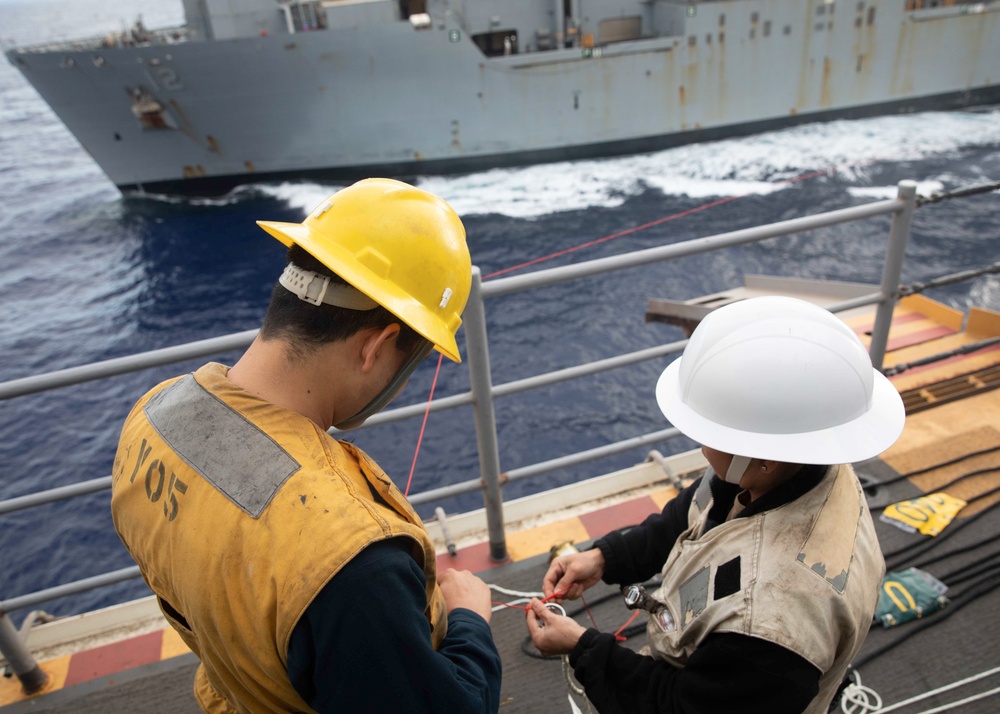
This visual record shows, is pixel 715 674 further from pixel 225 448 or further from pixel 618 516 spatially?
Result: pixel 618 516

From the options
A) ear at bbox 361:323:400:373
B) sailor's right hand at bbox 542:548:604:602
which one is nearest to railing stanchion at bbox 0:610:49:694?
sailor's right hand at bbox 542:548:604:602

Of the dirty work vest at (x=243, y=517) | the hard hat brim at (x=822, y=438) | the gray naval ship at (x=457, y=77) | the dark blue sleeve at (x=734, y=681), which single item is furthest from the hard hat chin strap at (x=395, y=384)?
the gray naval ship at (x=457, y=77)

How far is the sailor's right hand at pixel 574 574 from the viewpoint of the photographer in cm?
192

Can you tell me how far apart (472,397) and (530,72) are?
1813cm

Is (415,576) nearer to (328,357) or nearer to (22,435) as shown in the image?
(328,357)

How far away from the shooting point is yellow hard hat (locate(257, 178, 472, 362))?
126cm

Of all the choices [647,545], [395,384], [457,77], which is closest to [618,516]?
[647,545]

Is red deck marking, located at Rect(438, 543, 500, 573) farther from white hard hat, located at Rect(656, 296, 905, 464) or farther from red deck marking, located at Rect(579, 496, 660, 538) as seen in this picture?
white hard hat, located at Rect(656, 296, 905, 464)

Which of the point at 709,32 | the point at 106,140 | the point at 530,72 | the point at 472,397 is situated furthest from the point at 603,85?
the point at 472,397

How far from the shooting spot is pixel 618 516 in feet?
10.3

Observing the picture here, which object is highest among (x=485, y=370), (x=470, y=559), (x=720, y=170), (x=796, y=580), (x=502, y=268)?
(x=796, y=580)

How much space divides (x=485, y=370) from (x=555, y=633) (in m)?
1.07

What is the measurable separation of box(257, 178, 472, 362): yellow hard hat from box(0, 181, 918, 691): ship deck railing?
769mm

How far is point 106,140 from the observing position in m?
18.7
